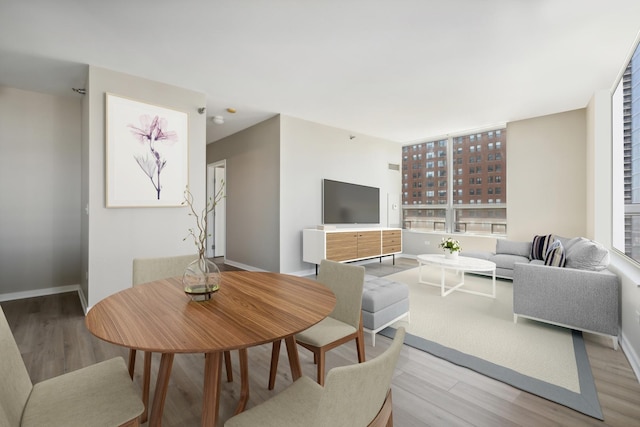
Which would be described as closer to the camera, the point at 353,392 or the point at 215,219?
the point at 353,392

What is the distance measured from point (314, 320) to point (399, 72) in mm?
3084

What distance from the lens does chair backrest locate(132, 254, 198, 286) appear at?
1978 millimetres

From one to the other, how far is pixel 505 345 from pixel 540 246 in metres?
2.66

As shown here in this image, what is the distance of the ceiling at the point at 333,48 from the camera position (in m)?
2.25

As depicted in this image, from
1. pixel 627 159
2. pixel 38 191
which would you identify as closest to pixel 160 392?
pixel 38 191

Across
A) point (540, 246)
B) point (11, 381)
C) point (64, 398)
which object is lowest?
point (64, 398)

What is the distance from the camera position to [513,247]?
4777 millimetres

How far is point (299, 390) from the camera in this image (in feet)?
3.67

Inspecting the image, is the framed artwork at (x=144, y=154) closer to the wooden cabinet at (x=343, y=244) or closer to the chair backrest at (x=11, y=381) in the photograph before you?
the wooden cabinet at (x=343, y=244)

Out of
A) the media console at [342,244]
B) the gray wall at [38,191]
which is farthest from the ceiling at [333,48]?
the media console at [342,244]

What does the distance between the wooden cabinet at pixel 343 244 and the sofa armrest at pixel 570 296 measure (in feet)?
8.21

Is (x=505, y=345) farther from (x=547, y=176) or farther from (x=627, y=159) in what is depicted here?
(x=547, y=176)

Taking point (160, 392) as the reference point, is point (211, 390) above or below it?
above

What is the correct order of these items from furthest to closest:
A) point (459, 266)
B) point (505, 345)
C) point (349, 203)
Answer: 1. point (349, 203)
2. point (459, 266)
3. point (505, 345)
